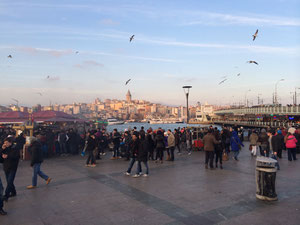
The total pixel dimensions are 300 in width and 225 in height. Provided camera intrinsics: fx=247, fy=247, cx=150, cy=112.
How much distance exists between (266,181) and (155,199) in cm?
287

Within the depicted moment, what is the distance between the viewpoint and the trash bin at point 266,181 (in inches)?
244

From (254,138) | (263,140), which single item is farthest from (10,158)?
(254,138)

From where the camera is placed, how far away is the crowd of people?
6770 millimetres

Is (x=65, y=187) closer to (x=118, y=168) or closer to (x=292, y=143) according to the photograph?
(x=118, y=168)

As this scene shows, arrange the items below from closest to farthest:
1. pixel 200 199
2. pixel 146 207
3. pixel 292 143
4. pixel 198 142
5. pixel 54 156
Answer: pixel 146 207, pixel 200 199, pixel 292 143, pixel 54 156, pixel 198 142

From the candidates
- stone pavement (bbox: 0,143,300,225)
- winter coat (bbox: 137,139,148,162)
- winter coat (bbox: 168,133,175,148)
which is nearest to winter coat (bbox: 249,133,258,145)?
stone pavement (bbox: 0,143,300,225)

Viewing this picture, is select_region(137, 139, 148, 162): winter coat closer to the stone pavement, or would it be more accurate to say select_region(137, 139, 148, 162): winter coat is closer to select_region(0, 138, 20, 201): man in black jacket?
the stone pavement

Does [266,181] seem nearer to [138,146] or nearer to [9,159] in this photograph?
[138,146]

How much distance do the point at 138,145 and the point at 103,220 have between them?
4216 millimetres

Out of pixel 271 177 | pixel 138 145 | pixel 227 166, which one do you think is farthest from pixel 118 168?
pixel 271 177

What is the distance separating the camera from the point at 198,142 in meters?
16.9

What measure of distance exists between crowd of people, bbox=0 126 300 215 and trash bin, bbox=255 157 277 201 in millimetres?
3656

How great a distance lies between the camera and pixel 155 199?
6.53 metres

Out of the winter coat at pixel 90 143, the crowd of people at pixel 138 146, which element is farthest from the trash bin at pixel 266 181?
the winter coat at pixel 90 143
